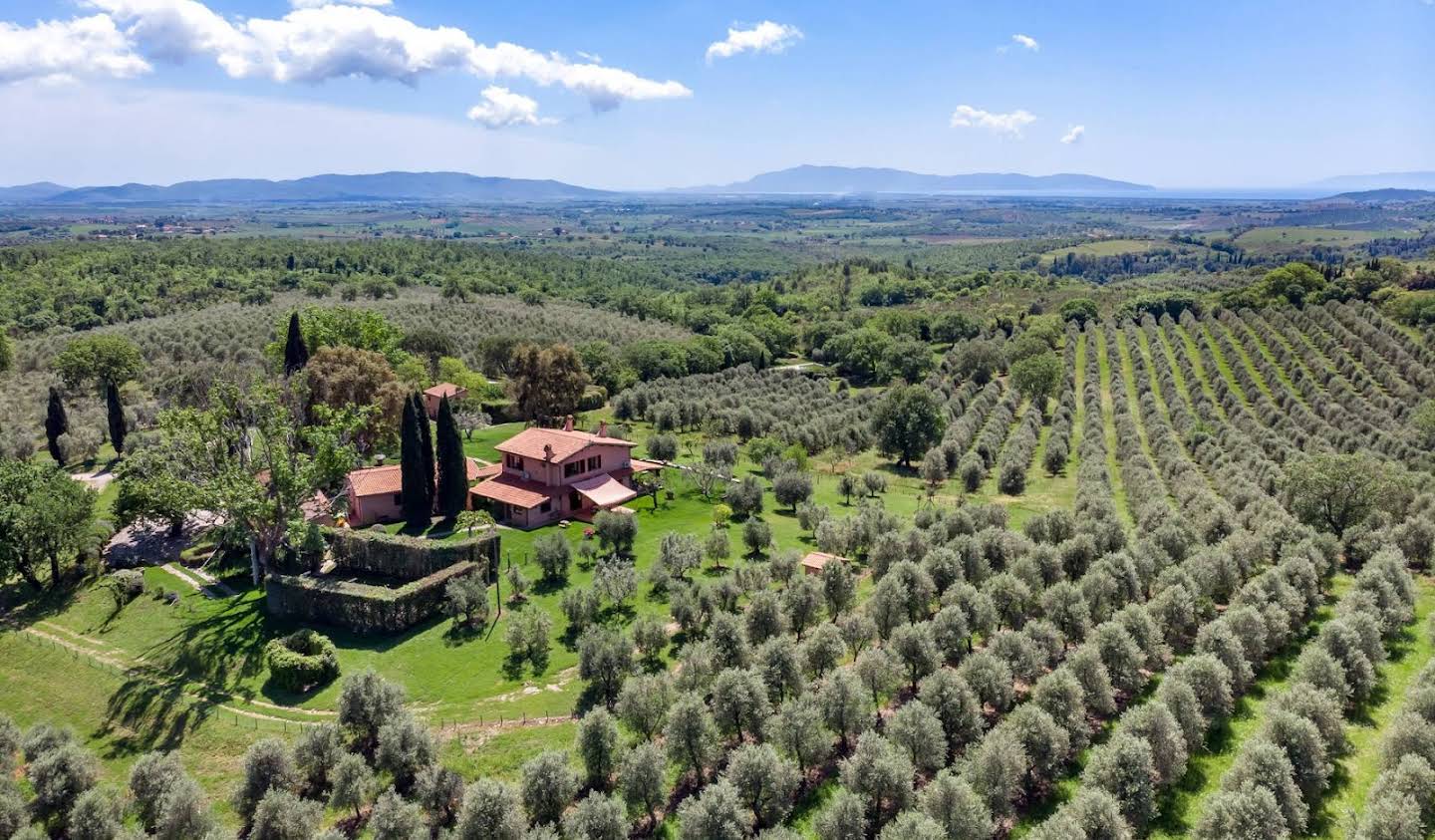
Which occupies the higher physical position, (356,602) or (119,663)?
(356,602)

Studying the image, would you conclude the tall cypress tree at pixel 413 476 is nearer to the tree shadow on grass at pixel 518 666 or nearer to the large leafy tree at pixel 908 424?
the tree shadow on grass at pixel 518 666

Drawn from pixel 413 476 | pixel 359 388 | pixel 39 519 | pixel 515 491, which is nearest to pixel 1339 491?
pixel 515 491

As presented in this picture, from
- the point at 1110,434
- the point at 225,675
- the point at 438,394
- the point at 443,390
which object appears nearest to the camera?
the point at 225,675

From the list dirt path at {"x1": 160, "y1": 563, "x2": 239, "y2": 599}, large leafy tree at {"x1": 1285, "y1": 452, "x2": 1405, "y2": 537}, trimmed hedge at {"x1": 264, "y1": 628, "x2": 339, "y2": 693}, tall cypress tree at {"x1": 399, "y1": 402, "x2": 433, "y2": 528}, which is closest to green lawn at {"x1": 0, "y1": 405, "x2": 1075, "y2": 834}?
dirt path at {"x1": 160, "y1": 563, "x2": 239, "y2": 599}

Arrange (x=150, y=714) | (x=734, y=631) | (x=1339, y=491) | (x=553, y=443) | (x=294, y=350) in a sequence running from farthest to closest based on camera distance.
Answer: (x=294, y=350)
(x=553, y=443)
(x=1339, y=491)
(x=734, y=631)
(x=150, y=714)

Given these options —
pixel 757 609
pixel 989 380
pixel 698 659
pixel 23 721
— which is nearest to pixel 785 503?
pixel 757 609

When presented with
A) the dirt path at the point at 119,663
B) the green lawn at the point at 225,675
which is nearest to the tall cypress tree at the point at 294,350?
the green lawn at the point at 225,675

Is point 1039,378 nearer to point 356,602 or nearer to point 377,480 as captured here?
point 377,480

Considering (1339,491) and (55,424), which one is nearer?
(1339,491)
